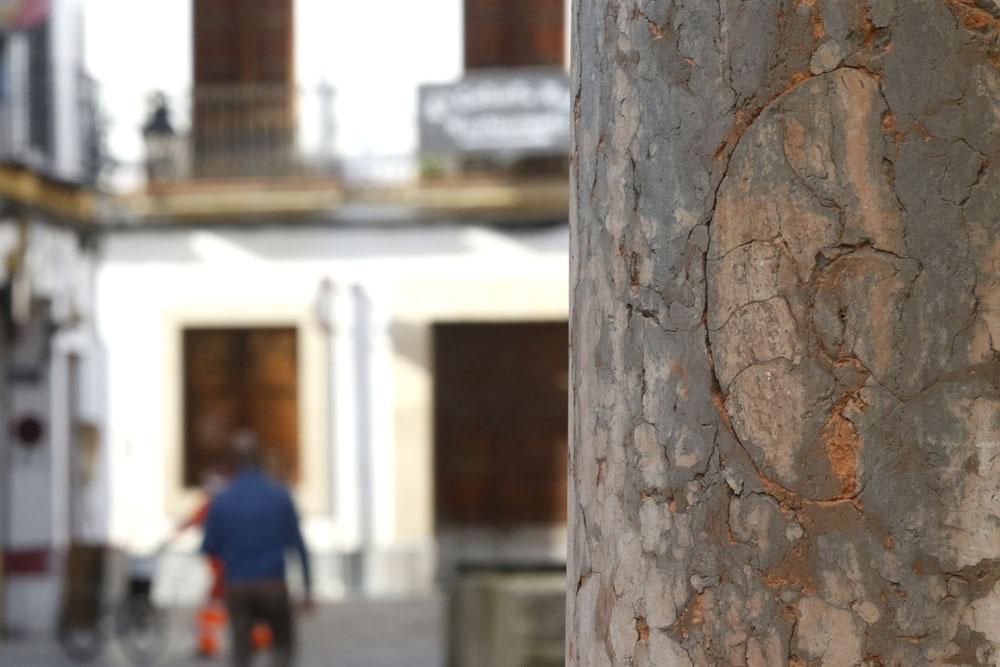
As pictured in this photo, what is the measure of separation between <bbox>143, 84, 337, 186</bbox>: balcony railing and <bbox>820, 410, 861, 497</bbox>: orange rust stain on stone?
20.4 m

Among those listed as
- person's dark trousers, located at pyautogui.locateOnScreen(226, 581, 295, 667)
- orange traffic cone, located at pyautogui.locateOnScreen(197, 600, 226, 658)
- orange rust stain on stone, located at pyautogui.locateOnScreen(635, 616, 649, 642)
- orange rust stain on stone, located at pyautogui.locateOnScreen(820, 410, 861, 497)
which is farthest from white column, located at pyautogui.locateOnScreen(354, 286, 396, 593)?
orange rust stain on stone, located at pyautogui.locateOnScreen(820, 410, 861, 497)

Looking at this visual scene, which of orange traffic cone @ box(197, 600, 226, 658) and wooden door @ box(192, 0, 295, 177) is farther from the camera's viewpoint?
wooden door @ box(192, 0, 295, 177)

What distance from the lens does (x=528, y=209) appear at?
21.8 meters

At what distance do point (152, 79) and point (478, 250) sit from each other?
373cm

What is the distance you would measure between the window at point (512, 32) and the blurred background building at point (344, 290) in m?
0.02

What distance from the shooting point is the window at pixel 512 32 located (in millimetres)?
22094

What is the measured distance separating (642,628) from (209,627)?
13821mm

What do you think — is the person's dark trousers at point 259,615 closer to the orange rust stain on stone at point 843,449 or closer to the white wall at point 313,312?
the orange rust stain on stone at point 843,449

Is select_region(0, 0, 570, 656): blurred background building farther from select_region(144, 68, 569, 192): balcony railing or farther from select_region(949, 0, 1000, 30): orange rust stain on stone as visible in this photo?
select_region(949, 0, 1000, 30): orange rust stain on stone

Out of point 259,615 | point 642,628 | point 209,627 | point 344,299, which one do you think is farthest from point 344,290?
point 642,628

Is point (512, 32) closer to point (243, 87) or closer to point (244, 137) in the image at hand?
point (243, 87)

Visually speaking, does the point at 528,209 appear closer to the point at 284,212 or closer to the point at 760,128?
the point at 284,212

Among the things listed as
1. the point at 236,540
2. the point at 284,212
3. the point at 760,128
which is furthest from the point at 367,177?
the point at 760,128

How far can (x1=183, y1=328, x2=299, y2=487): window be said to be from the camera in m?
22.0
